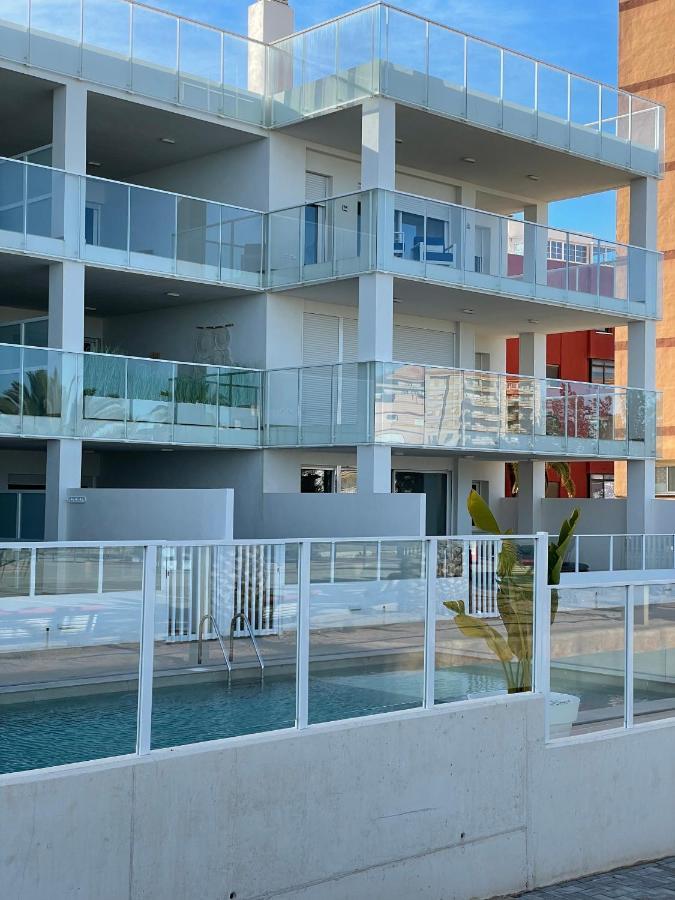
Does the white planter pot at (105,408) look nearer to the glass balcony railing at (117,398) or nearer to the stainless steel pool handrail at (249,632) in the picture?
the glass balcony railing at (117,398)

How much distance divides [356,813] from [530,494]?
79.5ft

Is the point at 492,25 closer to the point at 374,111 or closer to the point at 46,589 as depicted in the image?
the point at 374,111

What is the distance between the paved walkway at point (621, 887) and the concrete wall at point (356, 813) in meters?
0.12

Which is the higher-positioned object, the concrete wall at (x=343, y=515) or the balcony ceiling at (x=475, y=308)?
the balcony ceiling at (x=475, y=308)

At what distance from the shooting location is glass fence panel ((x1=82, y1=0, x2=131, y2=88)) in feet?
79.5

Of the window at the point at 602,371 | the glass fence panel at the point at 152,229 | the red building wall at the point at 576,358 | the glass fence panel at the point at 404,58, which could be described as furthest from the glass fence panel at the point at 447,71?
the window at the point at 602,371

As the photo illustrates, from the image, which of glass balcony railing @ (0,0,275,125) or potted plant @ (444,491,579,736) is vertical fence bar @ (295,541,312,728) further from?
glass balcony railing @ (0,0,275,125)

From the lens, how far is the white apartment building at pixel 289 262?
2391 cm

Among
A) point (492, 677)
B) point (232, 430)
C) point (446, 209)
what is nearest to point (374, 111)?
point (446, 209)

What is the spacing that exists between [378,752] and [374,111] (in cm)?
1783

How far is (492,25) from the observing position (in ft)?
433

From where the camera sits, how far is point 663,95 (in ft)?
133

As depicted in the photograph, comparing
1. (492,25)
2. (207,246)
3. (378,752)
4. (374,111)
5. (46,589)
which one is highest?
(492,25)

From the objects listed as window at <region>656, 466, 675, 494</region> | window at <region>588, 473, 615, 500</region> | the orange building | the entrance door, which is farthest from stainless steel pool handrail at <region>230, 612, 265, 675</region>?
window at <region>588, 473, 615, 500</region>
